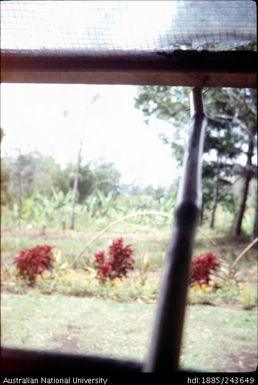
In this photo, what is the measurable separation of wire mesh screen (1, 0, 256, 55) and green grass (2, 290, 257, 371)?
2.39 metres

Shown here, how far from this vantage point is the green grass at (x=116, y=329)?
293 cm

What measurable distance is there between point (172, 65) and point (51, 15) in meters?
0.34

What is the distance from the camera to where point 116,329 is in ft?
11.1

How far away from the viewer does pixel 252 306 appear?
3926mm

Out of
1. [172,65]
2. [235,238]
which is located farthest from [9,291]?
[172,65]

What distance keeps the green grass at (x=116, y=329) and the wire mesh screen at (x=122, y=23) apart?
2389mm

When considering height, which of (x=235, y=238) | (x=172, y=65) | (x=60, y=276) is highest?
(x=172, y=65)

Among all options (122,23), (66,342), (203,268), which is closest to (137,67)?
(122,23)

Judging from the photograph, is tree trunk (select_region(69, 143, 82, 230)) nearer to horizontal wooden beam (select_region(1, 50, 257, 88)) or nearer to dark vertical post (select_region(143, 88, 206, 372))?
horizontal wooden beam (select_region(1, 50, 257, 88))

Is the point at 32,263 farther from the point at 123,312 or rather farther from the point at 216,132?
the point at 216,132

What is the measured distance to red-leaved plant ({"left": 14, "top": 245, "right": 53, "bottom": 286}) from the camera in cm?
420

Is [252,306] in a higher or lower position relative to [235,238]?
lower

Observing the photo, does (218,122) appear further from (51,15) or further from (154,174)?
(51,15)

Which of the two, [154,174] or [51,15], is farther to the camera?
[154,174]
